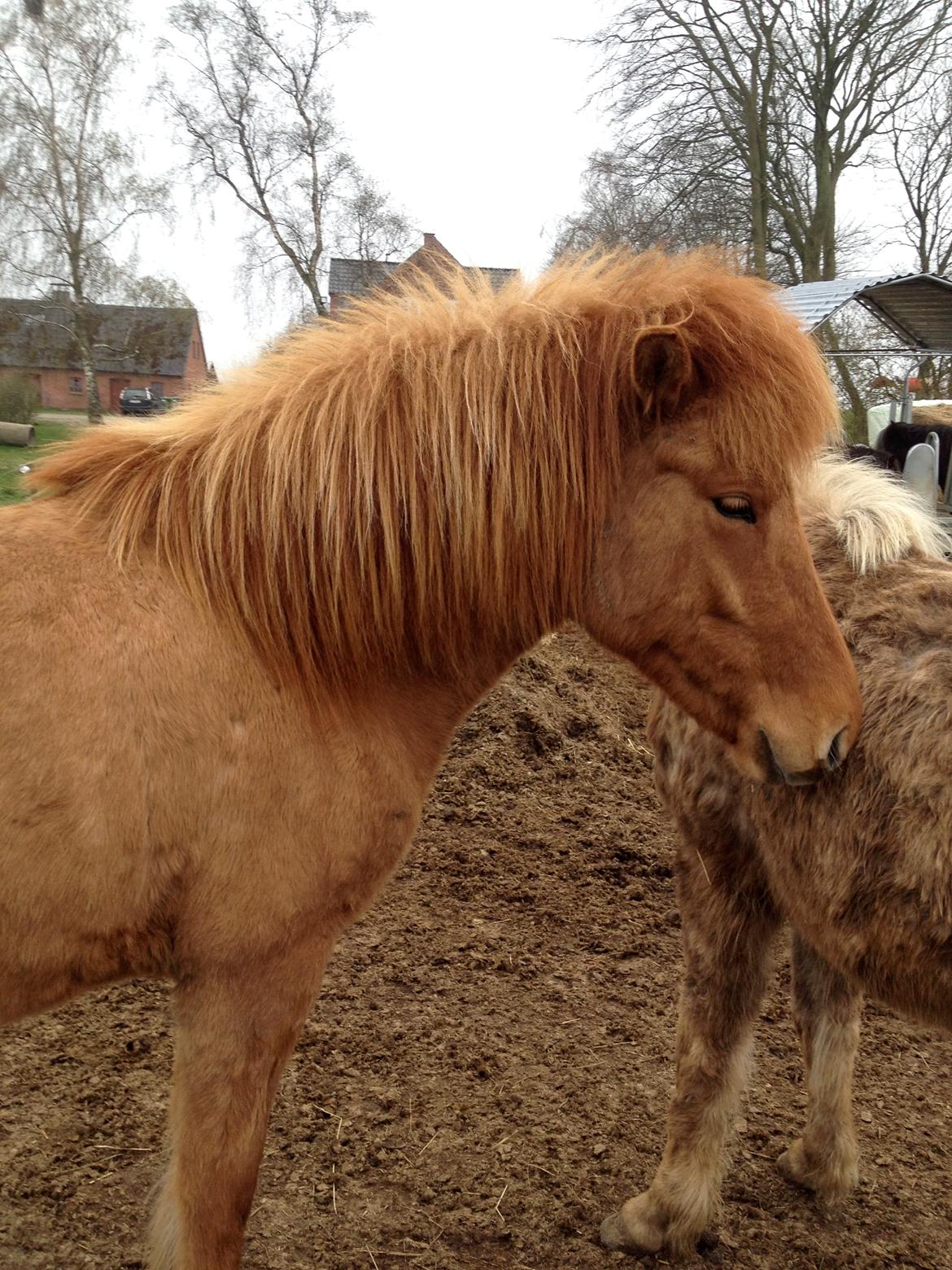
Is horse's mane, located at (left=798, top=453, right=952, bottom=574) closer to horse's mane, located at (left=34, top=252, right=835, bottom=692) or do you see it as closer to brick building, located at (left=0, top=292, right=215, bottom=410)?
horse's mane, located at (left=34, top=252, right=835, bottom=692)

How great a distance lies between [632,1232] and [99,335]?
16.4 m

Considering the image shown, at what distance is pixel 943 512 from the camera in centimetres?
871

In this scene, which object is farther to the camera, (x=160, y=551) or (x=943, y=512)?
(x=943, y=512)

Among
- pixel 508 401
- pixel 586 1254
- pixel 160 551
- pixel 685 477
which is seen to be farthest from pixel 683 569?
pixel 586 1254

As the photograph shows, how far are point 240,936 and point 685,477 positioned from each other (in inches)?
46.6

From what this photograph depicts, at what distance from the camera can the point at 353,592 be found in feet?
5.86

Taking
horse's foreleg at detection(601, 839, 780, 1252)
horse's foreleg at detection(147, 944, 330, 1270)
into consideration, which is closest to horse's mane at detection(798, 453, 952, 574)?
horse's foreleg at detection(601, 839, 780, 1252)

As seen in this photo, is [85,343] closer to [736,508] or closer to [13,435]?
[13,435]

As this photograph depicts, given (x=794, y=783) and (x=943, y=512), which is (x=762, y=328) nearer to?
(x=794, y=783)

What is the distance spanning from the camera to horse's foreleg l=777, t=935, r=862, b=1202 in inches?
102

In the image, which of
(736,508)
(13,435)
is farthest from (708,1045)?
(13,435)

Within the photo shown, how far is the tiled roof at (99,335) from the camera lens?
14961mm

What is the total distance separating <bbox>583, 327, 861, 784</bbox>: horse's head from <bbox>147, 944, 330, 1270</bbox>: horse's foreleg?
37.1 inches

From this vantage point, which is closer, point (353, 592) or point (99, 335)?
point (353, 592)
